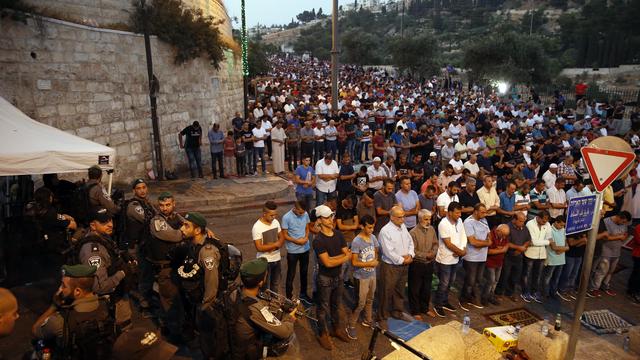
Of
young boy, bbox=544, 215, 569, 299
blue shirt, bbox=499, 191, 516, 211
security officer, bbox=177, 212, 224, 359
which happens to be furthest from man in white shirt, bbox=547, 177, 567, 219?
security officer, bbox=177, 212, 224, 359

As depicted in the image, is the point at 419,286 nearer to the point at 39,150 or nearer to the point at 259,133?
the point at 39,150

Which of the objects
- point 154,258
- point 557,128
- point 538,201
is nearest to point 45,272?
point 154,258

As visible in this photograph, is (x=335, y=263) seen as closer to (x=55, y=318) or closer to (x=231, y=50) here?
(x=55, y=318)

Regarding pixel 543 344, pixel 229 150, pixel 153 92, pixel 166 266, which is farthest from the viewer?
pixel 229 150

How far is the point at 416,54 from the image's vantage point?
43.8 metres

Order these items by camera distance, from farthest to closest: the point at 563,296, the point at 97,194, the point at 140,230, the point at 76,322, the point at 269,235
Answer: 1. the point at 563,296
2. the point at 97,194
3. the point at 269,235
4. the point at 140,230
5. the point at 76,322

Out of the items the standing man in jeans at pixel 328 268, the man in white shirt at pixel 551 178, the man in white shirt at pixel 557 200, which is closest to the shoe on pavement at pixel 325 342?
the standing man in jeans at pixel 328 268

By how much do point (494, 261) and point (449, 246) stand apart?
1025mm

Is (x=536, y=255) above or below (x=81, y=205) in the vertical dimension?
below

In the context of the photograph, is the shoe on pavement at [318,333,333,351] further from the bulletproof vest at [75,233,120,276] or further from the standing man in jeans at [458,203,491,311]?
the bulletproof vest at [75,233,120,276]

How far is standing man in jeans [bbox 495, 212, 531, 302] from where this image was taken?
723 cm

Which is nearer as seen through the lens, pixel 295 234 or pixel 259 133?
pixel 295 234

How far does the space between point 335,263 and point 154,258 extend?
2271 millimetres

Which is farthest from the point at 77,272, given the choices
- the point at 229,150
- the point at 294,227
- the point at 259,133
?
the point at 259,133
